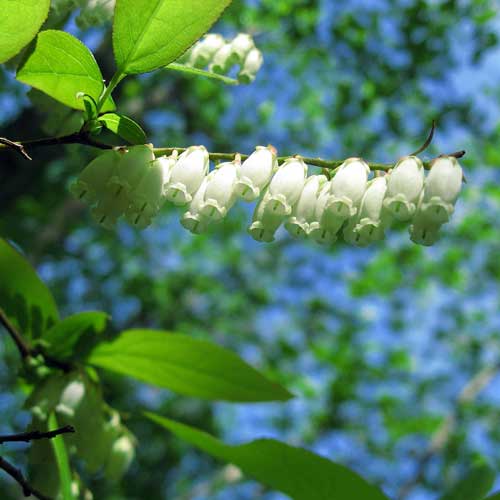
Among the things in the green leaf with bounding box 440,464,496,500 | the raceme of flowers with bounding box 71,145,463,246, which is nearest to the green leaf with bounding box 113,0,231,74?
the raceme of flowers with bounding box 71,145,463,246

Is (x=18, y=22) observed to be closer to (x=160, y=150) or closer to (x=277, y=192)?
(x=160, y=150)

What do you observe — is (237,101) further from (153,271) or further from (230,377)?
(230,377)

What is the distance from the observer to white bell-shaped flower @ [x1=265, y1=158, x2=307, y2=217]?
4.15 feet

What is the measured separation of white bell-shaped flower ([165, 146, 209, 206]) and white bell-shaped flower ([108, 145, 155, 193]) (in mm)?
57

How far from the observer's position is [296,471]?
1.27 m

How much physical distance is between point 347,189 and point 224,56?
101 centimetres

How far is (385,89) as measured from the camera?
772 cm

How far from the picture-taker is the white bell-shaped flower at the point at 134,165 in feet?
3.93

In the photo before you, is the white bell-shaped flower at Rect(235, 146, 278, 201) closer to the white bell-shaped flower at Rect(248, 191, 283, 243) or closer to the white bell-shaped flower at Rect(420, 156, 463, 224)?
the white bell-shaped flower at Rect(248, 191, 283, 243)

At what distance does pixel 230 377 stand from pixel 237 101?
35.9ft

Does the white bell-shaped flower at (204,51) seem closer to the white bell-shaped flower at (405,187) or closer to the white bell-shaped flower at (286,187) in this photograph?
the white bell-shaped flower at (286,187)

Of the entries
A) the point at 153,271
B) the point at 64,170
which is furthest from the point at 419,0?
the point at 153,271

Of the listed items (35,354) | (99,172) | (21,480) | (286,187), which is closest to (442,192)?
(286,187)

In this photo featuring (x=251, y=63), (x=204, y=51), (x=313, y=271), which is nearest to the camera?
(x=204, y=51)
